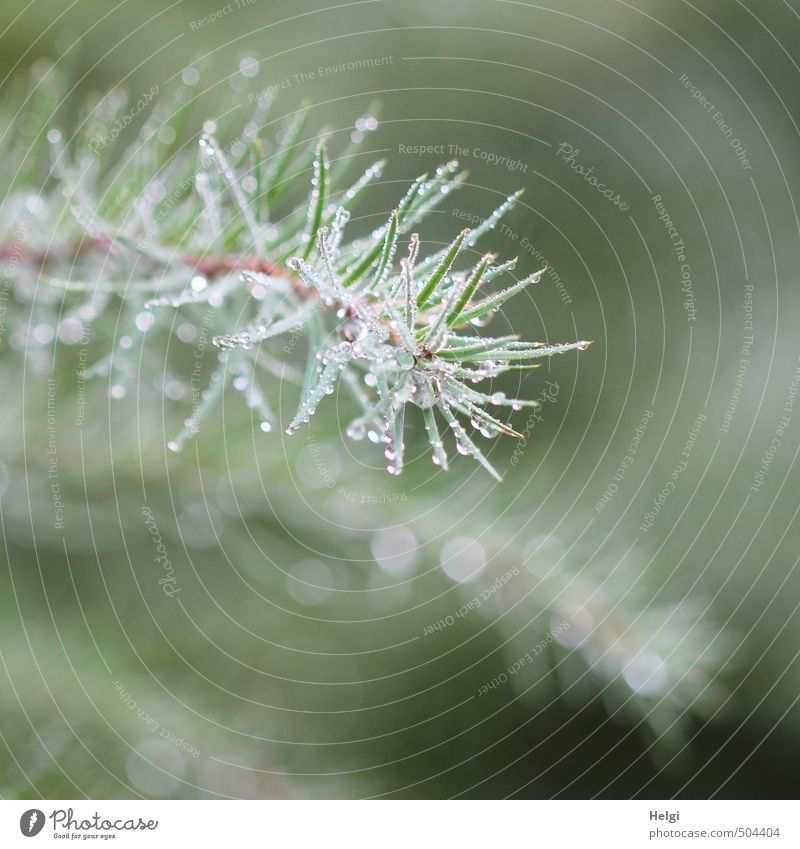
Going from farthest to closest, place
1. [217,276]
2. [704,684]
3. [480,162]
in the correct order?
[480,162] < [704,684] < [217,276]

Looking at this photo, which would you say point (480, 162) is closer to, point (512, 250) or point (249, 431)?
point (512, 250)

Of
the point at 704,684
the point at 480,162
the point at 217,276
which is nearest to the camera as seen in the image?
the point at 217,276

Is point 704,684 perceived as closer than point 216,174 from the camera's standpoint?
No
